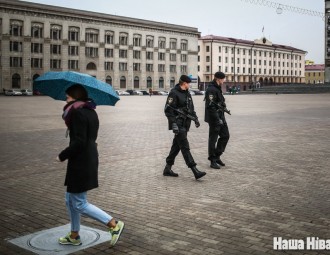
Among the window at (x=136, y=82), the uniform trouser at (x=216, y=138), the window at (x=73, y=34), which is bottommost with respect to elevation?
the uniform trouser at (x=216, y=138)

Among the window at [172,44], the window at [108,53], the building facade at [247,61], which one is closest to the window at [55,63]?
the window at [108,53]

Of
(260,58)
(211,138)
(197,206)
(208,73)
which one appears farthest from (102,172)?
(260,58)

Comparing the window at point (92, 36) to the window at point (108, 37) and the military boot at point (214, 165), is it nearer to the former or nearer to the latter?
the window at point (108, 37)

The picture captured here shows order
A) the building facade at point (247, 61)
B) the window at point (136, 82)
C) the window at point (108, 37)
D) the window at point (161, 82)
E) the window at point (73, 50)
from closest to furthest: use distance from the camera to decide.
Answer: the window at point (73, 50), the window at point (108, 37), the window at point (136, 82), the window at point (161, 82), the building facade at point (247, 61)

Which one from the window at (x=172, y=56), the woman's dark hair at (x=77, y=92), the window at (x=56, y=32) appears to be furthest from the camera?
the window at (x=172, y=56)

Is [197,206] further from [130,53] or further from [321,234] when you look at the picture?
[130,53]

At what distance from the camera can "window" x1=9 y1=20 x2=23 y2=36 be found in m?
71.2

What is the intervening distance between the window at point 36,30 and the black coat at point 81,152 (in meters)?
74.6

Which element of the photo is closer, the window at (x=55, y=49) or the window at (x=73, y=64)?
the window at (x=55, y=49)

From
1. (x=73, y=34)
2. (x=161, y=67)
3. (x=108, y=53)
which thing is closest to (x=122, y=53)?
(x=108, y=53)

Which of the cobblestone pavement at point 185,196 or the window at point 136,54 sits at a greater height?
the window at point 136,54

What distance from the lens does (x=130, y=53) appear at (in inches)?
3403

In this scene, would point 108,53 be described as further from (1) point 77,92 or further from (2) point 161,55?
(1) point 77,92

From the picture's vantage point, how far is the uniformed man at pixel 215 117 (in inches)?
336
